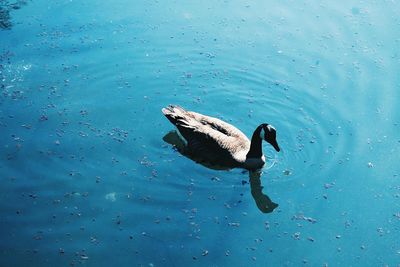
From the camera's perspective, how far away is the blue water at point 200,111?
8.70 metres

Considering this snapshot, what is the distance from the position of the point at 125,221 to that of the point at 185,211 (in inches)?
36.7

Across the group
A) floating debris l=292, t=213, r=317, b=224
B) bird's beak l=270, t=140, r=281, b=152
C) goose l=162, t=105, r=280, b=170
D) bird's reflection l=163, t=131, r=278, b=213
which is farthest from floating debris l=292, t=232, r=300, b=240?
bird's beak l=270, t=140, r=281, b=152

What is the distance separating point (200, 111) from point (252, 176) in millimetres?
1865

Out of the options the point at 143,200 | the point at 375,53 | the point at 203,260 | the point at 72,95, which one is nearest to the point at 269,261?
the point at 203,260

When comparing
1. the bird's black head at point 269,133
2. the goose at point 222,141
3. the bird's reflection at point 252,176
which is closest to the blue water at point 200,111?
the bird's reflection at point 252,176

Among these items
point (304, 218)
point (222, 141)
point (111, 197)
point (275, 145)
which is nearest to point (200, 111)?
point (222, 141)

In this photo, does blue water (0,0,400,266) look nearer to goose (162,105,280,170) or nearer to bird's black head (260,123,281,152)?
goose (162,105,280,170)

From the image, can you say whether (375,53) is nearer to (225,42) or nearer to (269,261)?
(225,42)

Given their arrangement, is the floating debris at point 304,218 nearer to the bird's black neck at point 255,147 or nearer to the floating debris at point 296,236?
the floating debris at point 296,236

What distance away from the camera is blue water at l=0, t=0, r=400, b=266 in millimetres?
8703

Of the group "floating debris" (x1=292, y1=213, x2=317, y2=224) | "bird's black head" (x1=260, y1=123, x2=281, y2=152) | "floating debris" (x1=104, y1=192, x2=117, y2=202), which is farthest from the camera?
"bird's black head" (x1=260, y1=123, x2=281, y2=152)

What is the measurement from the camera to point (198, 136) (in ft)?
33.2

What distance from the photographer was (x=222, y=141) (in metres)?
10.0

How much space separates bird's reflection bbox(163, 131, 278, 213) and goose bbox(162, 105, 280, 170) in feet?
0.25
